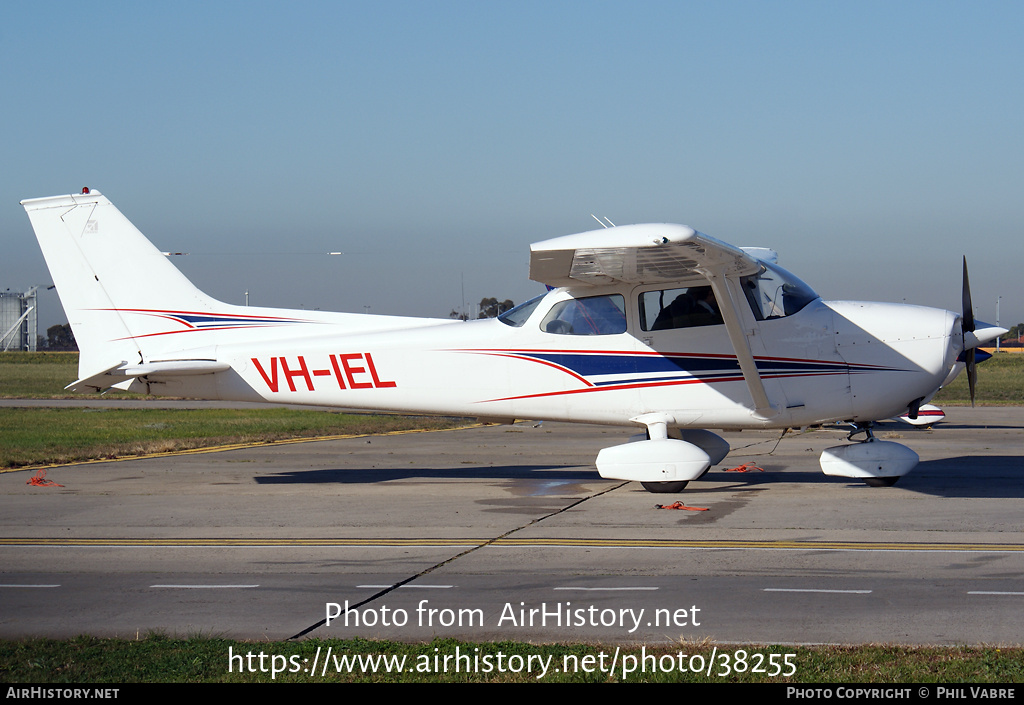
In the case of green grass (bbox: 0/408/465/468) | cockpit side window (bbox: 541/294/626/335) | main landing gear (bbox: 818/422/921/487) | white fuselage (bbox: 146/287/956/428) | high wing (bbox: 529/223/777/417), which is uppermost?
high wing (bbox: 529/223/777/417)

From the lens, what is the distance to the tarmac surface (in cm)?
550

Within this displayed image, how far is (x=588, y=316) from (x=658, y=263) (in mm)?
1507

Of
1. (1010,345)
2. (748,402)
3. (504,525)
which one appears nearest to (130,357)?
(504,525)

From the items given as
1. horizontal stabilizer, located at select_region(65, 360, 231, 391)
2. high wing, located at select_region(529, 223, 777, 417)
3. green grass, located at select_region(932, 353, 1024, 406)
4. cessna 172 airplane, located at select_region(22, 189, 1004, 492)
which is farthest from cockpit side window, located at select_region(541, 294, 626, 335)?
green grass, located at select_region(932, 353, 1024, 406)

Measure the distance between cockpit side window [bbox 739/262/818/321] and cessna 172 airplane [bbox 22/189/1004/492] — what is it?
0.02 meters

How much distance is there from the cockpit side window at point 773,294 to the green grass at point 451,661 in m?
6.22

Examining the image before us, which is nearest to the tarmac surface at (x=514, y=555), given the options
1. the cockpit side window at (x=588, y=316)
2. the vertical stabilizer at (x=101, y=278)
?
the vertical stabilizer at (x=101, y=278)

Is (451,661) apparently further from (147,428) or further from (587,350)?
(147,428)

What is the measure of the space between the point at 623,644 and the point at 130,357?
897cm

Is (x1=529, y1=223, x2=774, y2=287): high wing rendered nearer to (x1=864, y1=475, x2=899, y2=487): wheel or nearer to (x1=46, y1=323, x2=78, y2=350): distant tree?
(x1=864, y1=475, x2=899, y2=487): wheel

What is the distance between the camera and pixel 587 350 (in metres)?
11.0

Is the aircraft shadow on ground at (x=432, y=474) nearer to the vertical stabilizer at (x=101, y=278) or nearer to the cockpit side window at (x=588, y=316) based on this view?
the cockpit side window at (x=588, y=316)
